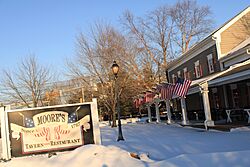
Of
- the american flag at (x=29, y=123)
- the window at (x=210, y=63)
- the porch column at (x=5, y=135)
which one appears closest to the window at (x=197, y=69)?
the window at (x=210, y=63)

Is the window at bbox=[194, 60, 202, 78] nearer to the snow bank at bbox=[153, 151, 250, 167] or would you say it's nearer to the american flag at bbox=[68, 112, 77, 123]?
the american flag at bbox=[68, 112, 77, 123]

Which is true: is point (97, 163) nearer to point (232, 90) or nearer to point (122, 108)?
point (232, 90)

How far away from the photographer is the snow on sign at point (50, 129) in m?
10.8

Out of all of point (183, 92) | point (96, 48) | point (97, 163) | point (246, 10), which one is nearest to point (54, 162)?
point (97, 163)

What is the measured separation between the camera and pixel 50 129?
35.8ft

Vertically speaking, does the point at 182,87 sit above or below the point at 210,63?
below

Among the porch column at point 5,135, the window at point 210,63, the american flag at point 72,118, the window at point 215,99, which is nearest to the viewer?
the porch column at point 5,135

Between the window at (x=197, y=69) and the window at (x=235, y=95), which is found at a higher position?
the window at (x=197, y=69)

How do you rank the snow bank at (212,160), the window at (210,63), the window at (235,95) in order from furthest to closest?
the window at (210,63) < the window at (235,95) < the snow bank at (212,160)

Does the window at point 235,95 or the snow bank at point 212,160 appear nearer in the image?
the snow bank at point 212,160

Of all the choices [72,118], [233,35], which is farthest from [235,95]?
[72,118]

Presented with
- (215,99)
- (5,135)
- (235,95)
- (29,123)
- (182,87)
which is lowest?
(5,135)

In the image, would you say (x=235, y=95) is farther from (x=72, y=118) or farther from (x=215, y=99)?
(x=72, y=118)

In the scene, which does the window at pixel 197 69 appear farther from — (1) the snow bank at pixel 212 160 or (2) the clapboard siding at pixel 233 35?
(1) the snow bank at pixel 212 160
